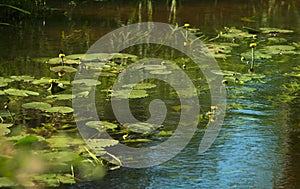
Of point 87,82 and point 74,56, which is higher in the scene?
point 74,56

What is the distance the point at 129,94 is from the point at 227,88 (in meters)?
0.57

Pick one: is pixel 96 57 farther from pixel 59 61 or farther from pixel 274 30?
pixel 274 30

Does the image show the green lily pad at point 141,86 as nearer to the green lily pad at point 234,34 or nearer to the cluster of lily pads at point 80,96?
the cluster of lily pads at point 80,96

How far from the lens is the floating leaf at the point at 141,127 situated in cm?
281

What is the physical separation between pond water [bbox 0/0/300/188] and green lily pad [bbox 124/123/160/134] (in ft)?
0.36

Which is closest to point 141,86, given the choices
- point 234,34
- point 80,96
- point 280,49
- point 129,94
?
point 129,94

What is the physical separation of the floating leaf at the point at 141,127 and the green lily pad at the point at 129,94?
15.5 inches

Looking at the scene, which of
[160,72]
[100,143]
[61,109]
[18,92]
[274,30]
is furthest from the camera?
[274,30]

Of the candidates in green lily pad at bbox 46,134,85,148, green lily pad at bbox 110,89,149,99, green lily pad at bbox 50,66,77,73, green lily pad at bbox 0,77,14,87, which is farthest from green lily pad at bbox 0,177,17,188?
green lily pad at bbox 50,66,77,73

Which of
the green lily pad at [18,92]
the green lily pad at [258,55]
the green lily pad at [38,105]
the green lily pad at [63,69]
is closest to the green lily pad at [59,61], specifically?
the green lily pad at [63,69]

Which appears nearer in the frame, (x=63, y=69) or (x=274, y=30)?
(x=63, y=69)

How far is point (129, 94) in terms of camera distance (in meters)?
3.31

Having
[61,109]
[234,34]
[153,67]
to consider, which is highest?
[234,34]

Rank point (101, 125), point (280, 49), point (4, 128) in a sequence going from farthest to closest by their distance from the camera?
point (280, 49) < point (101, 125) < point (4, 128)
